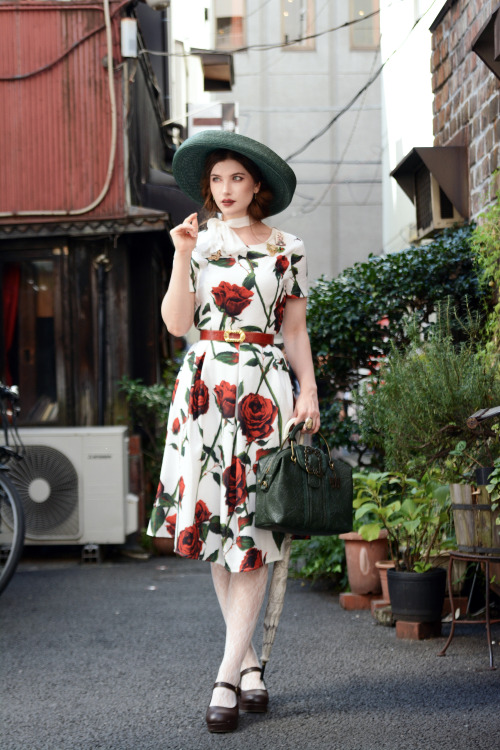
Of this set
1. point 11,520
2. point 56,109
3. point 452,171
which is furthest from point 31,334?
point 452,171

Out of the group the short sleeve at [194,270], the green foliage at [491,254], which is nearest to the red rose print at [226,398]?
the short sleeve at [194,270]

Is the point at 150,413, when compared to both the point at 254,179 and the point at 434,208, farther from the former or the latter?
the point at 254,179

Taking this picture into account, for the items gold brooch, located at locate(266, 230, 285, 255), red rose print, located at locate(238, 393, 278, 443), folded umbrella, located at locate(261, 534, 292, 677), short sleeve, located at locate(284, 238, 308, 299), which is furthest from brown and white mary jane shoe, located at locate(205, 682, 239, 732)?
gold brooch, located at locate(266, 230, 285, 255)

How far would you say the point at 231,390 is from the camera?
11.2 ft

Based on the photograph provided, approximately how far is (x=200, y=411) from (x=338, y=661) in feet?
4.87

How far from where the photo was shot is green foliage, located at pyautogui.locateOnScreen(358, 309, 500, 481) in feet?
14.8

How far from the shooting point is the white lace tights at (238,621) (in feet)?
10.8

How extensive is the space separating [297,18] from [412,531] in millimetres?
23515

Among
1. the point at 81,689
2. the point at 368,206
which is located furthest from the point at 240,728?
the point at 368,206

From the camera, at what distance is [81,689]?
387 cm

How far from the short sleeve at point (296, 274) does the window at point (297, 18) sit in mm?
23585

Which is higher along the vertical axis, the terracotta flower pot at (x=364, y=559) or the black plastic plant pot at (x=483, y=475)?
the black plastic plant pot at (x=483, y=475)

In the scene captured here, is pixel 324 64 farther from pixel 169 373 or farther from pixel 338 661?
pixel 338 661

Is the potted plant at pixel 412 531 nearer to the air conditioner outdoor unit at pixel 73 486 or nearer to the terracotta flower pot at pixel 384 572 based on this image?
the terracotta flower pot at pixel 384 572
